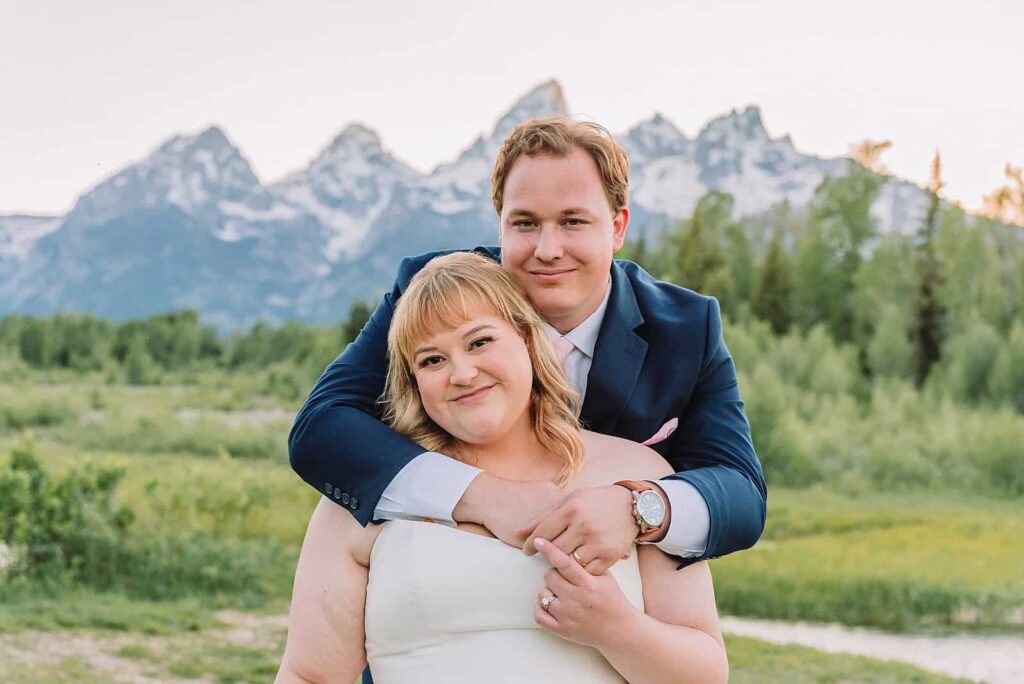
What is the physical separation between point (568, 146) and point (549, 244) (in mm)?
189

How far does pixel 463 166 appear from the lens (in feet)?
177

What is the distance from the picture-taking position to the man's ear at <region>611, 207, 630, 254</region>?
83.1 inches

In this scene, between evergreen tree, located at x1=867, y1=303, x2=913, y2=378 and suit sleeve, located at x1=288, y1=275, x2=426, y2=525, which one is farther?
evergreen tree, located at x1=867, y1=303, x2=913, y2=378

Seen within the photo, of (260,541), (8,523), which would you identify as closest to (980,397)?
(260,541)

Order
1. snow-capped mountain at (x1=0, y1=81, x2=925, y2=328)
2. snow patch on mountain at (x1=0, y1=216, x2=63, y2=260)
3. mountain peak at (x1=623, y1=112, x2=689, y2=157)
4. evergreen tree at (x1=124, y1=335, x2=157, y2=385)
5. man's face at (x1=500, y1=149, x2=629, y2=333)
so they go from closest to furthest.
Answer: man's face at (x1=500, y1=149, x2=629, y2=333)
evergreen tree at (x1=124, y1=335, x2=157, y2=385)
snow patch on mountain at (x1=0, y1=216, x2=63, y2=260)
snow-capped mountain at (x1=0, y1=81, x2=925, y2=328)
mountain peak at (x1=623, y1=112, x2=689, y2=157)

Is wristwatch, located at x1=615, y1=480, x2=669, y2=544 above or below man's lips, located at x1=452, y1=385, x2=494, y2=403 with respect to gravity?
below

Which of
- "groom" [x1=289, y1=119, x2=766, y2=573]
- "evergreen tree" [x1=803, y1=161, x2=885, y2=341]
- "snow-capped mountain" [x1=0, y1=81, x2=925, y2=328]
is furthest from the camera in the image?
"snow-capped mountain" [x1=0, y1=81, x2=925, y2=328]

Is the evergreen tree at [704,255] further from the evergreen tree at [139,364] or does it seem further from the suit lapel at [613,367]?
the suit lapel at [613,367]

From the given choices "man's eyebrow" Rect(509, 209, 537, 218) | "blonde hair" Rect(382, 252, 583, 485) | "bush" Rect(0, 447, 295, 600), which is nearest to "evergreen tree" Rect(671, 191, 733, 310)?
"bush" Rect(0, 447, 295, 600)

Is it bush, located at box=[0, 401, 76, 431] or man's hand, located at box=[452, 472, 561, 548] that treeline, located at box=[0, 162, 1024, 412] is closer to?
bush, located at box=[0, 401, 76, 431]

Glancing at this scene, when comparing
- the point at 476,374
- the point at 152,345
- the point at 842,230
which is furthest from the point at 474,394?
the point at 152,345

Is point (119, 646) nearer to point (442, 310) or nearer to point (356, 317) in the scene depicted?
point (442, 310)

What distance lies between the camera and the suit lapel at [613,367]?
6.59ft

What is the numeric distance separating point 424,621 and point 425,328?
466 mm
